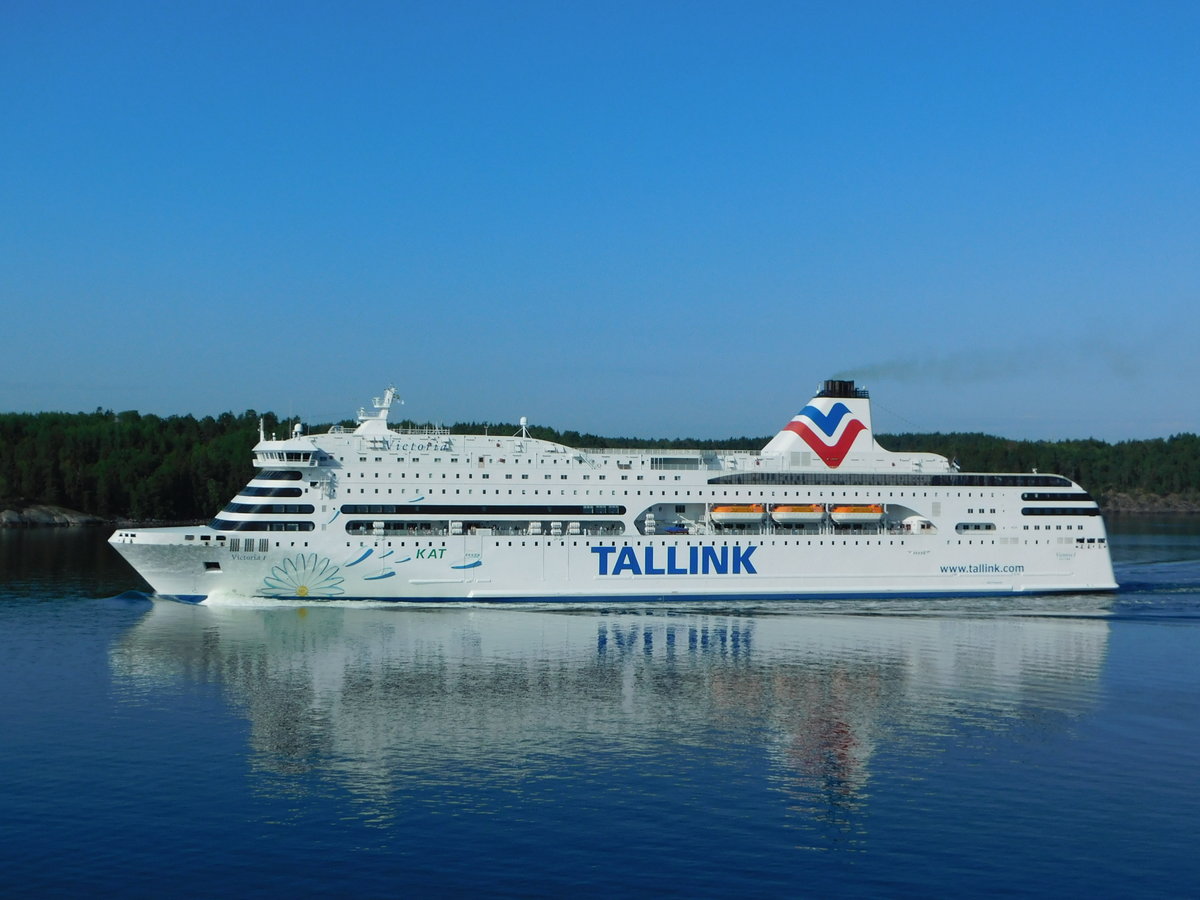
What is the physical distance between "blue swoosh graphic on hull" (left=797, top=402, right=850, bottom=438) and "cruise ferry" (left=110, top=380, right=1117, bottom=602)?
0.17ft

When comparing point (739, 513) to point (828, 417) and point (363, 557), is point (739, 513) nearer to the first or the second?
point (828, 417)

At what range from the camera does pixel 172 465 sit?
90062 millimetres

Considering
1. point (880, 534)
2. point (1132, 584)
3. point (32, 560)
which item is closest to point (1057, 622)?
point (880, 534)

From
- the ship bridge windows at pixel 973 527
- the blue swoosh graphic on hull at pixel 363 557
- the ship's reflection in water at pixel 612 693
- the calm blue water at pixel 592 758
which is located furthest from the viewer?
→ the ship bridge windows at pixel 973 527

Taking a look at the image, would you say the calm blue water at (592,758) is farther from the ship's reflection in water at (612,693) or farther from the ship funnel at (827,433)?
the ship funnel at (827,433)

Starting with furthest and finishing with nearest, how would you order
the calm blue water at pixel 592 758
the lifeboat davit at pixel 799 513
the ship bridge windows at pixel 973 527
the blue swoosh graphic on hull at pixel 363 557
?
1. the ship bridge windows at pixel 973 527
2. the lifeboat davit at pixel 799 513
3. the blue swoosh graphic on hull at pixel 363 557
4. the calm blue water at pixel 592 758

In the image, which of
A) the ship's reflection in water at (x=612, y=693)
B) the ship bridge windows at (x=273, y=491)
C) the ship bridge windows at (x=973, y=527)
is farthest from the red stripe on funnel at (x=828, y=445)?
the ship bridge windows at (x=273, y=491)

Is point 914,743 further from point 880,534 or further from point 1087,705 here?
point 880,534

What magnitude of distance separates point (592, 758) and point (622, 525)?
752 inches

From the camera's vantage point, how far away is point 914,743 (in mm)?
21750

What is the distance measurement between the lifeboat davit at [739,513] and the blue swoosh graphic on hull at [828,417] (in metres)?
4.01

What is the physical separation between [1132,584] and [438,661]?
1174 inches

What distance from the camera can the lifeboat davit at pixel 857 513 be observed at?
40.8 meters

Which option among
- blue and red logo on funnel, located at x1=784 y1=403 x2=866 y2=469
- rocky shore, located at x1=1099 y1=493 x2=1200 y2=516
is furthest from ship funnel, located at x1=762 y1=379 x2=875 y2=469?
rocky shore, located at x1=1099 y1=493 x2=1200 y2=516
